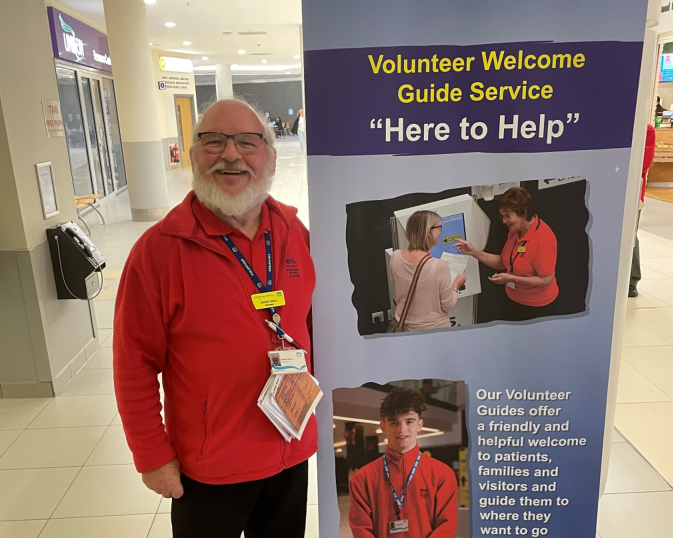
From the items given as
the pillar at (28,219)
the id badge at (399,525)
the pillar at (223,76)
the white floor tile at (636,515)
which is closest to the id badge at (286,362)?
the id badge at (399,525)

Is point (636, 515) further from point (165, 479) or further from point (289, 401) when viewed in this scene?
point (165, 479)

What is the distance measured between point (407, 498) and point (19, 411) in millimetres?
2735

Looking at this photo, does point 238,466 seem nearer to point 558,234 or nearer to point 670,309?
point 558,234

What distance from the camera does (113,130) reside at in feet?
36.9

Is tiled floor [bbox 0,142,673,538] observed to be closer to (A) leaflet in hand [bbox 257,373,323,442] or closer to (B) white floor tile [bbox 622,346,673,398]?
(B) white floor tile [bbox 622,346,673,398]

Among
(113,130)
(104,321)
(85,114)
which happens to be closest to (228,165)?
(104,321)

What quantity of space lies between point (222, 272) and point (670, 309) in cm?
461

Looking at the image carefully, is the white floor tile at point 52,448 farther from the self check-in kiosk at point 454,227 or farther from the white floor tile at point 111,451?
the self check-in kiosk at point 454,227

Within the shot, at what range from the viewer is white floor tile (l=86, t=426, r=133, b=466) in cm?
274

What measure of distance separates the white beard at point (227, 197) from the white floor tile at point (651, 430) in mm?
2483

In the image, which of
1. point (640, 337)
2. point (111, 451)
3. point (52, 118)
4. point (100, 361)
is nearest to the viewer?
point (111, 451)

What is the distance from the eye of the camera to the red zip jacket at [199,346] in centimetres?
129

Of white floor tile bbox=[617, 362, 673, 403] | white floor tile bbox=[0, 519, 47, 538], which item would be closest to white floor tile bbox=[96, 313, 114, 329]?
white floor tile bbox=[0, 519, 47, 538]

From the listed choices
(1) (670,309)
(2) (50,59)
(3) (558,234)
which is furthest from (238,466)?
(1) (670,309)
